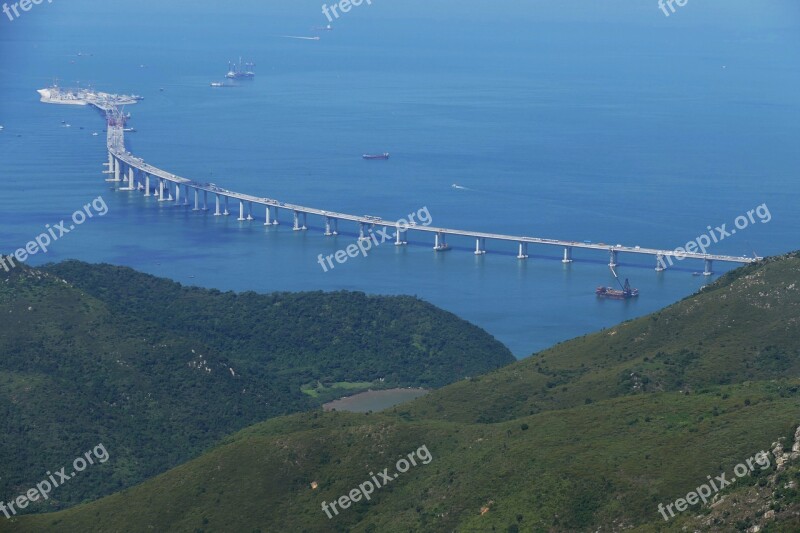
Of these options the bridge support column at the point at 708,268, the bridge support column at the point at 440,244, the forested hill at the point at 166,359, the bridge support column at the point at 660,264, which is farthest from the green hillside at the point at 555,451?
the bridge support column at the point at 440,244

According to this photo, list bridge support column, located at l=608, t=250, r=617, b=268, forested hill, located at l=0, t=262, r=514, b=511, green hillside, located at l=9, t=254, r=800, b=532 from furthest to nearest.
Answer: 1. bridge support column, located at l=608, t=250, r=617, b=268
2. forested hill, located at l=0, t=262, r=514, b=511
3. green hillside, located at l=9, t=254, r=800, b=532

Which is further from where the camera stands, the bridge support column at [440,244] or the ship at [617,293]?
the bridge support column at [440,244]

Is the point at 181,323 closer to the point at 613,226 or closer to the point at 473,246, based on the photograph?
the point at 473,246

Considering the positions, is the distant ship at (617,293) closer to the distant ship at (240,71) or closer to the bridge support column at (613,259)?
the bridge support column at (613,259)

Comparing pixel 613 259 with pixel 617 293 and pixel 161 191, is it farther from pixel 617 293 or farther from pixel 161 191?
pixel 161 191

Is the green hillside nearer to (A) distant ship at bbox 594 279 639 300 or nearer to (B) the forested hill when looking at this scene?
(B) the forested hill

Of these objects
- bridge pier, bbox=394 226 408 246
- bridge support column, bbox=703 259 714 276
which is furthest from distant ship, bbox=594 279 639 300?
bridge pier, bbox=394 226 408 246

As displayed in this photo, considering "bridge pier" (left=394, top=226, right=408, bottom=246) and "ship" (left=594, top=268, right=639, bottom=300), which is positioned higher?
"ship" (left=594, top=268, right=639, bottom=300)
